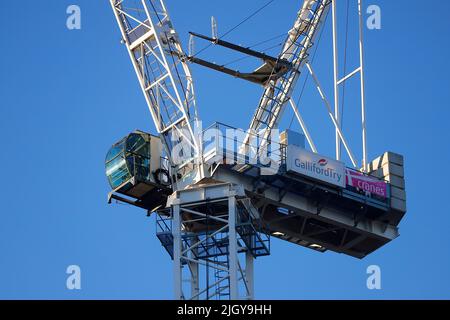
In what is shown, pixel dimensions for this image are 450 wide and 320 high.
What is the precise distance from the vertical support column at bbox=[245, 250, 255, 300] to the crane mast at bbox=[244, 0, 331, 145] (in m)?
10.5

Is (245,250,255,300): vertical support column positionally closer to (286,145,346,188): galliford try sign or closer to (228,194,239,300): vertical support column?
(228,194,239,300): vertical support column

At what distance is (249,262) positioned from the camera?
95.2 meters

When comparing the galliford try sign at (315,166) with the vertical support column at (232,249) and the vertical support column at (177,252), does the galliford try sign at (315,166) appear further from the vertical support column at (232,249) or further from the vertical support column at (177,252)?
the vertical support column at (177,252)

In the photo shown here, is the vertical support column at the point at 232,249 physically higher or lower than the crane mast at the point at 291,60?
lower

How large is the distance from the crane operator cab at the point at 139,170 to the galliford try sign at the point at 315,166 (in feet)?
29.2

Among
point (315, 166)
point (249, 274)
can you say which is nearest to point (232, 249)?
point (249, 274)

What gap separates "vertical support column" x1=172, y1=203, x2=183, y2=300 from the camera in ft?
303

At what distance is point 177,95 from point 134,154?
5217 millimetres

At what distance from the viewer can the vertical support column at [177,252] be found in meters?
92.5

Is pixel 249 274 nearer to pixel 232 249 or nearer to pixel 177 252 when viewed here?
pixel 232 249

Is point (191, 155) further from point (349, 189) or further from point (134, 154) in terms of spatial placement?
point (349, 189)

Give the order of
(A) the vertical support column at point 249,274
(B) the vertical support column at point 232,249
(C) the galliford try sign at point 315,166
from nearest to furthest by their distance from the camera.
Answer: (B) the vertical support column at point 232,249, (A) the vertical support column at point 249,274, (C) the galliford try sign at point 315,166

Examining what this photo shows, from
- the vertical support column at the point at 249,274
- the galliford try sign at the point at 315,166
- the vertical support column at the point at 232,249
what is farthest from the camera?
the galliford try sign at the point at 315,166
